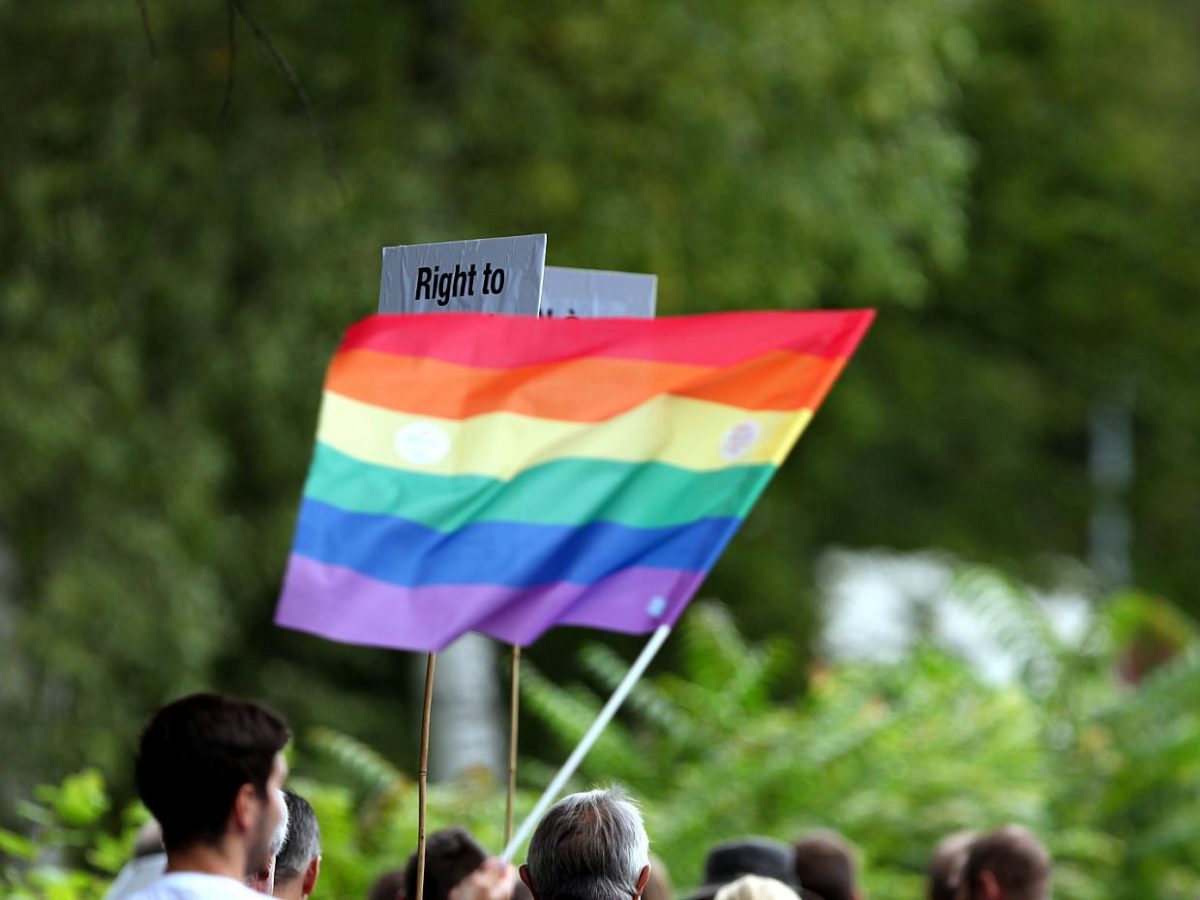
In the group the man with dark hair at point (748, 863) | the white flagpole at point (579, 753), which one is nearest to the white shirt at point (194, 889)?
the white flagpole at point (579, 753)

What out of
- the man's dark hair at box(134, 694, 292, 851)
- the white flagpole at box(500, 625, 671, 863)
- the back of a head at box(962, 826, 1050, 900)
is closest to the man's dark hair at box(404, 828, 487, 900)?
the white flagpole at box(500, 625, 671, 863)

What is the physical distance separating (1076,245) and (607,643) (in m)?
11.4

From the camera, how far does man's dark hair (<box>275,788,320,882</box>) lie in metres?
4.79

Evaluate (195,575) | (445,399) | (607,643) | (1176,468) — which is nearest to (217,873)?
(445,399)

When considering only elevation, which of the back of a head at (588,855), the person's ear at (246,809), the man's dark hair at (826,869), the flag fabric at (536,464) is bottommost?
the man's dark hair at (826,869)

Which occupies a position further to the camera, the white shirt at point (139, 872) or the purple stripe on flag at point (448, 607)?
the white shirt at point (139, 872)

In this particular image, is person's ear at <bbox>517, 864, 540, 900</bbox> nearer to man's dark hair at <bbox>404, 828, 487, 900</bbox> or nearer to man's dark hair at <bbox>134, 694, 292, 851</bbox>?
man's dark hair at <bbox>134, 694, 292, 851</bbox>

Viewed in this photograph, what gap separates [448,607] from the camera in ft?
17.7

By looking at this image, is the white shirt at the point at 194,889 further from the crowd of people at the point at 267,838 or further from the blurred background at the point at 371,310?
the blurred background at the point at 371,310

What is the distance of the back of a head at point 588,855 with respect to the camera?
4.20 meters

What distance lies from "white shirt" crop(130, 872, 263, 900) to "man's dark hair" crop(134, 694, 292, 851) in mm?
64

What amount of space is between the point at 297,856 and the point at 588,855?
91 cm

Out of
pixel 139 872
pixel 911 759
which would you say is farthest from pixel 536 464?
pixel 911 759

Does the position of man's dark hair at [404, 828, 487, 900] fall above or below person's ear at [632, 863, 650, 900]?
below
